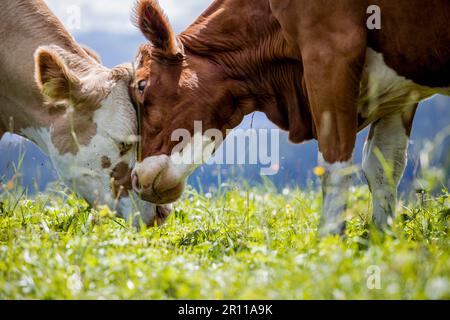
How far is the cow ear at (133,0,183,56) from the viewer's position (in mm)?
4965

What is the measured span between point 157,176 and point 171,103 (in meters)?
0.60

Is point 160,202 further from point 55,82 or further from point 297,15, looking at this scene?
point 297,15

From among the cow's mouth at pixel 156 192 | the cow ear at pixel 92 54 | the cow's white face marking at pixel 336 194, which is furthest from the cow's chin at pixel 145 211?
the cow's white face marking at pixel 336 194

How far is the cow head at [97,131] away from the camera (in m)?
5.58

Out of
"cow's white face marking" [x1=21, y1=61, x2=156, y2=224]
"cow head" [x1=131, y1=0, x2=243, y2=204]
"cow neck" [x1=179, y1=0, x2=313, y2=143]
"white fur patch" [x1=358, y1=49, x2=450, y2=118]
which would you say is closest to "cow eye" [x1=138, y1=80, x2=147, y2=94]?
"cow head" [x1=131, y1=0, x2=243, y2=204]

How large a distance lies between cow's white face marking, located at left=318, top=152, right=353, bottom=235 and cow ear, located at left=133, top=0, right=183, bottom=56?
172cm

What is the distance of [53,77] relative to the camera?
5.54 meters

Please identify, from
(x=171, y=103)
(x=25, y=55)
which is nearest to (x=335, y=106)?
(x=171, y=103)

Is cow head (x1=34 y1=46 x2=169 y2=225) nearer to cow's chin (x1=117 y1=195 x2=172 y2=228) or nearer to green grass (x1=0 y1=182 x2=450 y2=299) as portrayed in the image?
cow's chin (x1=117 y1=195 x2=172 y2=228)

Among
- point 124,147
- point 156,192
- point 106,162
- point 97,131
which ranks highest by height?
point 97,131

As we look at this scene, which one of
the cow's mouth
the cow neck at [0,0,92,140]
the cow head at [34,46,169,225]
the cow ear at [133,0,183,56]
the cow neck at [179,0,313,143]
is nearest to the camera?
the cow ear at [133,0,183,56]

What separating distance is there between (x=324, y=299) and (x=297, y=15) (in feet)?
7.45

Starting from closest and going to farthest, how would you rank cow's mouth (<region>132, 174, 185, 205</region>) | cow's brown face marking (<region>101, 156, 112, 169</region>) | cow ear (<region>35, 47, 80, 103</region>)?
1. cow's mouth (<region>132, 174, 185, 205</region>)
2. cow ear (<region>35, 47, 80, 103</region>)
3. cow's brown face marking (<region>101, 156, 112, 169</region>)

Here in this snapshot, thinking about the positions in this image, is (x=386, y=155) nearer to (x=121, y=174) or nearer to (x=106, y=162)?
(x=121, y=174)
